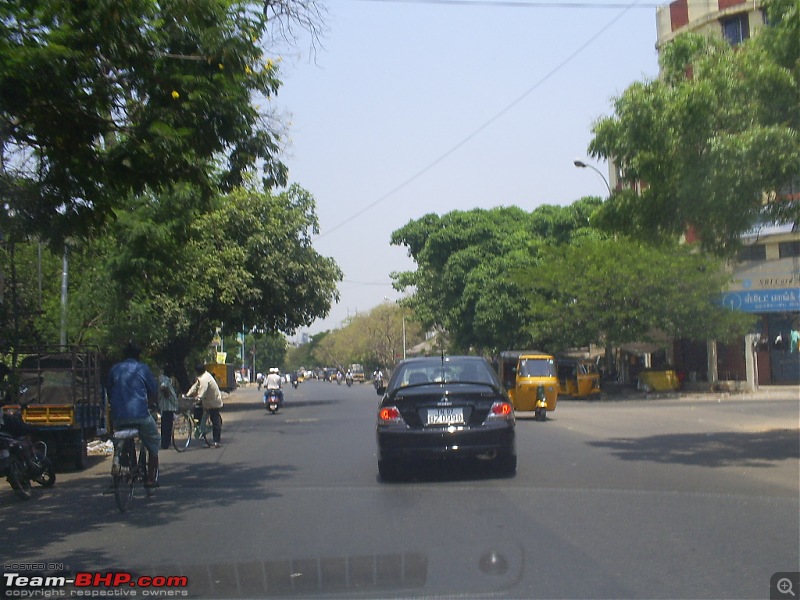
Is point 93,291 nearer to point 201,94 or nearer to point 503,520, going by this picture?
point 201,94

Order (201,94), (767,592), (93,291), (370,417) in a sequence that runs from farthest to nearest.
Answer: (370,417) → (93,291) → (201,94) → (767,592)

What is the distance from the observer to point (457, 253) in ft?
178

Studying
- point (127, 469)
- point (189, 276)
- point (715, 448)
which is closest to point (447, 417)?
point (127, 469)

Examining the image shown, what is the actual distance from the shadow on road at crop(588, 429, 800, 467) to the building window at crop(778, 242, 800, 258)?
23778 millimetres

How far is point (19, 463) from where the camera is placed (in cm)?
1157

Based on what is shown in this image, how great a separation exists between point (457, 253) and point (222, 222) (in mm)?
22345

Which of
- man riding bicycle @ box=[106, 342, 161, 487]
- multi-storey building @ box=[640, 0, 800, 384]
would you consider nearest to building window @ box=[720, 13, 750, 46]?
multi-storey building @ box=[640, 0, 800, 384]

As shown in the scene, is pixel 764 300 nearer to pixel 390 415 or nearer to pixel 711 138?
pixel 711 138

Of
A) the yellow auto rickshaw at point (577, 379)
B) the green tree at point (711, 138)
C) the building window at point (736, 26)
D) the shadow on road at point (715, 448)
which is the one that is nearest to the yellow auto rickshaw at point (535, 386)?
the shadow on road at point (715, 448)

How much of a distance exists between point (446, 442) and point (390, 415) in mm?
806

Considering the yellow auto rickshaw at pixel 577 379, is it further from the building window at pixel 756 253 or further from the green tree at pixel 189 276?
the green tree at pixel 189 276

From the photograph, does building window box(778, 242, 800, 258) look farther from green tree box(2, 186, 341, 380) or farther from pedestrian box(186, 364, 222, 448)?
pedestrian box(186, 364, 222, 448)

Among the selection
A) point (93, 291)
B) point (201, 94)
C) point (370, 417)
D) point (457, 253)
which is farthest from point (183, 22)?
point (457, 253)

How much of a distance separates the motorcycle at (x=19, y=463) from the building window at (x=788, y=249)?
3571 centimetres
